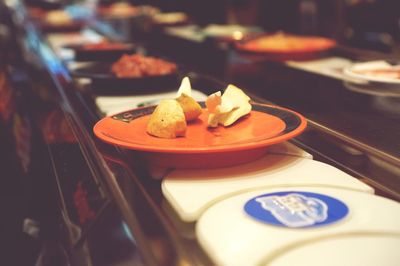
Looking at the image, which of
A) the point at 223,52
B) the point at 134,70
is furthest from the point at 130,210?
the point at 223,52

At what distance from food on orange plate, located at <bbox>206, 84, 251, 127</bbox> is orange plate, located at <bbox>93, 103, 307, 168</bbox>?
17 mm

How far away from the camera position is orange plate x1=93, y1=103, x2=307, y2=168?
85 centimetres

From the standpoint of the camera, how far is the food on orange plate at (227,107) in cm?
98

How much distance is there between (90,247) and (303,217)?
330mm

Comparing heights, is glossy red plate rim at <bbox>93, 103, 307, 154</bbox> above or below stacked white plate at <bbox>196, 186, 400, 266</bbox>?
above

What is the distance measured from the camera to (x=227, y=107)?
3.31 ft

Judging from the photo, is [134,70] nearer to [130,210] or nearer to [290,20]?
[130,210]

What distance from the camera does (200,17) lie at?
253 inches

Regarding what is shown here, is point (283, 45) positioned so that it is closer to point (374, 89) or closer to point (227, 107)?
point (374, 89)

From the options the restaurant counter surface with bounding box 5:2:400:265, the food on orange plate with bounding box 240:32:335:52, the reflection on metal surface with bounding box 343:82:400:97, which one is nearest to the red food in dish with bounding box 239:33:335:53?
the food on orange plate with bounding box 240:32:335:52

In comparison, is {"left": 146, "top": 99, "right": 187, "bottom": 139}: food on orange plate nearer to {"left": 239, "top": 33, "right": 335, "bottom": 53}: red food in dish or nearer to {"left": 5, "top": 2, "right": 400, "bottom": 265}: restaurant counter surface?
{"left": 5, "top": 2, "right": 400, "bottom": 265}: restaurant counter surface

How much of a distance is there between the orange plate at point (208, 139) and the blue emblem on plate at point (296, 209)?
5.3 inches

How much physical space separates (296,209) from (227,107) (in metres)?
Answer: 0.36

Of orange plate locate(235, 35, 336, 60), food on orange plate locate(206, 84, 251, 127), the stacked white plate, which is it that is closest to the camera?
the stacked white plate
